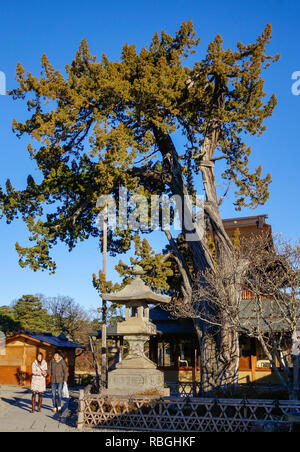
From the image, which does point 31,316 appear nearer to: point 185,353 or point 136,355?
point 185,353

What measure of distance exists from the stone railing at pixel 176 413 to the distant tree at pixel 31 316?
32184 millimetres

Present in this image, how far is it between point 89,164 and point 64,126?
2.54m

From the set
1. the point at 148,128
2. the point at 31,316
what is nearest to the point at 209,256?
the point at 148,128

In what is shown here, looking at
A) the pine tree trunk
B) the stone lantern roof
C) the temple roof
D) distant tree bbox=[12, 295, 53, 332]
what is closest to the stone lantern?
the stone lantern roof

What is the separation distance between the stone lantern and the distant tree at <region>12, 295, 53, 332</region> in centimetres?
3071

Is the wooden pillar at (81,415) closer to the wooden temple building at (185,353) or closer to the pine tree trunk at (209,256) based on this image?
the pine tree trunk at (209,256)

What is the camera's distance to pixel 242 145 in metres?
20.5

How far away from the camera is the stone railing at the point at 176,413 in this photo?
938 centimetres

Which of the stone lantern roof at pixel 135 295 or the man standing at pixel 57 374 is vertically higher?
the stone lantern roof at pixel 135 295

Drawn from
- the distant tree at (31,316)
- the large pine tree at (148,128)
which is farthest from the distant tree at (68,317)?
the large pine tree at (148,128)

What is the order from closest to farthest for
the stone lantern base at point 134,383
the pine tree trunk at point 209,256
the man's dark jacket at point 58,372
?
the stone lantern base at point 134,383, the man's dark jacket at point 58,372, the pine tree trunk at point 209,256

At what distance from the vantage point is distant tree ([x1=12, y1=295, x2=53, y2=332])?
137 feet

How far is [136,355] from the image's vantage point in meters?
12.5
